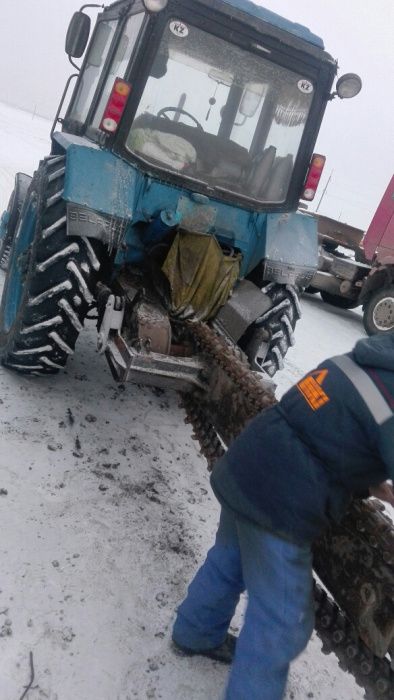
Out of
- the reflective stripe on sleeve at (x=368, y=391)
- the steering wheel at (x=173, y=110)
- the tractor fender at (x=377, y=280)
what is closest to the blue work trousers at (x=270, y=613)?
the reflective stripe on sleeve at (x=368, y=391)

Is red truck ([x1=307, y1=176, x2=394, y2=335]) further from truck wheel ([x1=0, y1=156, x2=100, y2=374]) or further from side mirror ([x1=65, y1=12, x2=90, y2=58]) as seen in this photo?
truck wheel ([x1=0, y1=156, x2=100, y2=374])

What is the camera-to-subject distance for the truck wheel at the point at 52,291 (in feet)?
10.9

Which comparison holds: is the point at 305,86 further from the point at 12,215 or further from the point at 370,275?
the point at 370,275

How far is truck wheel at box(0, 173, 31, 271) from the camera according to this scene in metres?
5.21

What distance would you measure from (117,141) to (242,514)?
93.9 inches

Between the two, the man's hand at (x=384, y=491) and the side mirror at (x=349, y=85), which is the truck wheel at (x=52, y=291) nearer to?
the side mirror at (x=349, y=85)

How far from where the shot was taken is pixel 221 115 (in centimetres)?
385

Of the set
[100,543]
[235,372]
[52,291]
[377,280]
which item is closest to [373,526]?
[235,372]

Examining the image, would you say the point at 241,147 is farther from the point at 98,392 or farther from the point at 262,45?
the point at 98,392

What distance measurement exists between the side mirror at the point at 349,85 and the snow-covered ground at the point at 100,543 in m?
2.45

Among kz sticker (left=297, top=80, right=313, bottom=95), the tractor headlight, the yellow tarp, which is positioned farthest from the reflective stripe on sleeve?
kz sticker (left=297, top=80, right=313, bottom=95)

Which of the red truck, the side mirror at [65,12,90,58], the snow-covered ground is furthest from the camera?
the red truck

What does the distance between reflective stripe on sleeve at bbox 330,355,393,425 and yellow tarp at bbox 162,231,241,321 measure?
1.93 metres

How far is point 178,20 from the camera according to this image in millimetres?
3332
